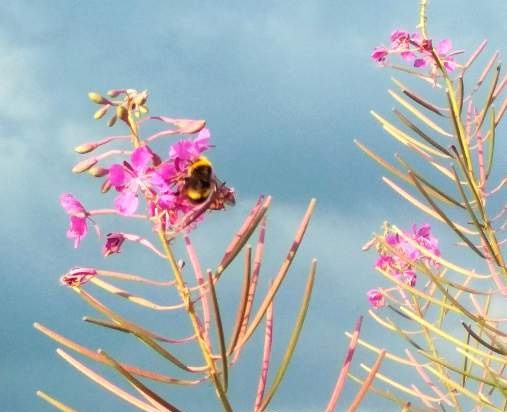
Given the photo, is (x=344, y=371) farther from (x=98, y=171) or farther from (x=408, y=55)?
(x=408, y=55)

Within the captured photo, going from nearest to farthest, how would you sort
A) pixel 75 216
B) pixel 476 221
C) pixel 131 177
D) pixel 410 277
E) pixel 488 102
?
pixel 131 177 < pixel 75 216 < pixel 476 221 < pixel 488 102 < pixel 410 277

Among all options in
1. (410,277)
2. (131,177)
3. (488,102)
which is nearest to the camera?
(131,177)

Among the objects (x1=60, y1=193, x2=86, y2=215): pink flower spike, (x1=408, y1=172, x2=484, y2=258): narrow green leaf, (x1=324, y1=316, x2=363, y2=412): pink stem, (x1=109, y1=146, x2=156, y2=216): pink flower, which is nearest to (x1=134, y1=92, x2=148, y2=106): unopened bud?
(x1=109, y1=146, x2=156, y2=216): pink flower

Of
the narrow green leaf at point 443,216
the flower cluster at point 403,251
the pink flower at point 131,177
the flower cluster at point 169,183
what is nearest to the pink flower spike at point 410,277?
the flower cluster at point 403,251

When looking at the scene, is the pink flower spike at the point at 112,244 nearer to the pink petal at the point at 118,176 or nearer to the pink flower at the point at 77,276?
the pink flower at the point at 77,276

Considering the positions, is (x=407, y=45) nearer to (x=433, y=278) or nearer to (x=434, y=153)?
(x=434, y=153)

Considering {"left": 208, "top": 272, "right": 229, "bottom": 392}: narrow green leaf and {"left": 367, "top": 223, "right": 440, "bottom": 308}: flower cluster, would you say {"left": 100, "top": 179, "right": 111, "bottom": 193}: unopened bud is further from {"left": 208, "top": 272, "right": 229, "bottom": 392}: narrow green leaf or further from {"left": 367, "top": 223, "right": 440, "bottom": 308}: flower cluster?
{"left": 367, "top": 223, "right": 440, "bottom": 308}: flower cluster

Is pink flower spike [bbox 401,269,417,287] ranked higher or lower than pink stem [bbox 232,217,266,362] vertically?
higher

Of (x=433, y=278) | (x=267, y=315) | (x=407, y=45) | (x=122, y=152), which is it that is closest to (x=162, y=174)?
(x=122, y=152)

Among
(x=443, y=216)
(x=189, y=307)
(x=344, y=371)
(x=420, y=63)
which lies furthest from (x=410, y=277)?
(x=189, y=307)
